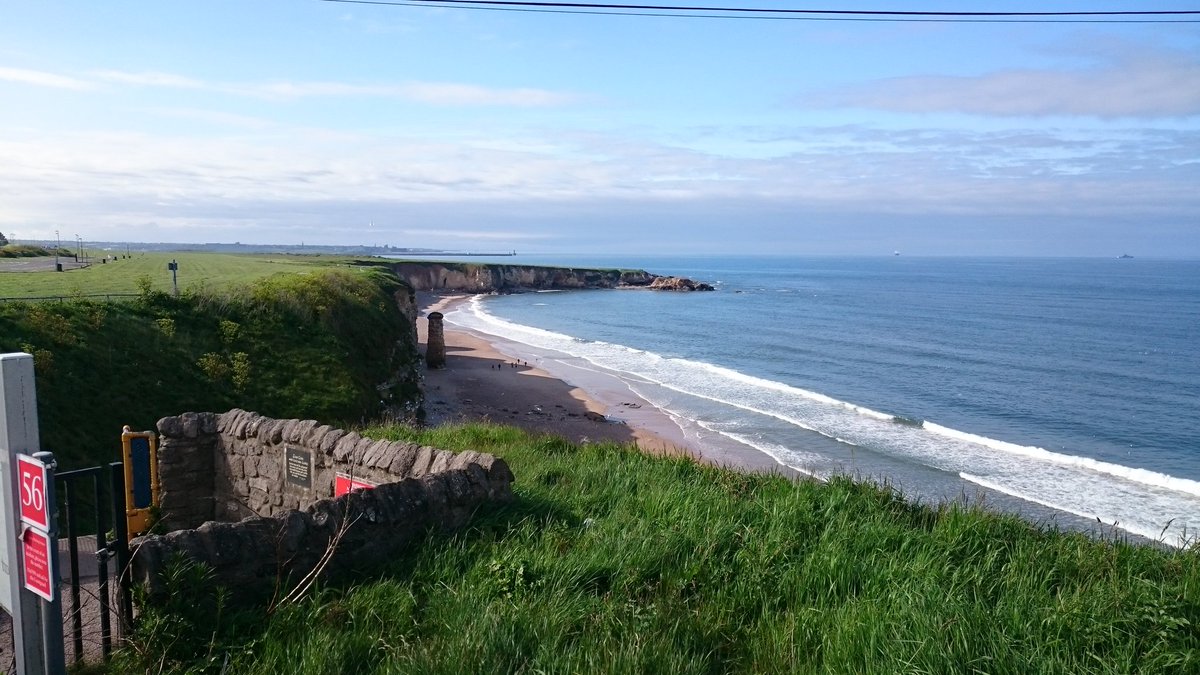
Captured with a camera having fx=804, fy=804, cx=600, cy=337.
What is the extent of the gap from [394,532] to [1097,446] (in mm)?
27369

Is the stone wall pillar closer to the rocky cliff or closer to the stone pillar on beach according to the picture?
the stone pillar on beach

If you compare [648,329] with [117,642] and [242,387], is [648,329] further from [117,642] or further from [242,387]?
[117,642]

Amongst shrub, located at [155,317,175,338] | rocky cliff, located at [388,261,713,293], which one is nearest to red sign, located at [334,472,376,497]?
shrub, located at [155,317,175,338]

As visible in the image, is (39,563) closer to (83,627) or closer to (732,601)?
(83,627)

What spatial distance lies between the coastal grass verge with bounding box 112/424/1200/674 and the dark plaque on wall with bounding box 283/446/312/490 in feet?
8.62

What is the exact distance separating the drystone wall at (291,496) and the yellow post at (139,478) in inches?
24.8

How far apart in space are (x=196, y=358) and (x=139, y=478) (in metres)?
14.5

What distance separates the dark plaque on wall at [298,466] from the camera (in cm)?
883

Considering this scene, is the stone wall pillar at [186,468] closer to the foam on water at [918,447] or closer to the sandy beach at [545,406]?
the sandy beach at [545,406]

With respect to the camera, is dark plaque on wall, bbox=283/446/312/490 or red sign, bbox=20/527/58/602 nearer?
red sign, bbox=20/527/58/602

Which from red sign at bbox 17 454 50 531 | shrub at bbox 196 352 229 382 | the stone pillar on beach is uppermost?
red sign at bbox 17 454 50 531

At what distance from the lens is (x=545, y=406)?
32.2m

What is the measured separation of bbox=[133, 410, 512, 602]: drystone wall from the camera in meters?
5.43

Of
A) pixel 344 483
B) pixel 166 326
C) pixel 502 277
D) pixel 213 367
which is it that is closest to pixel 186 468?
Result: pixel 344 483
